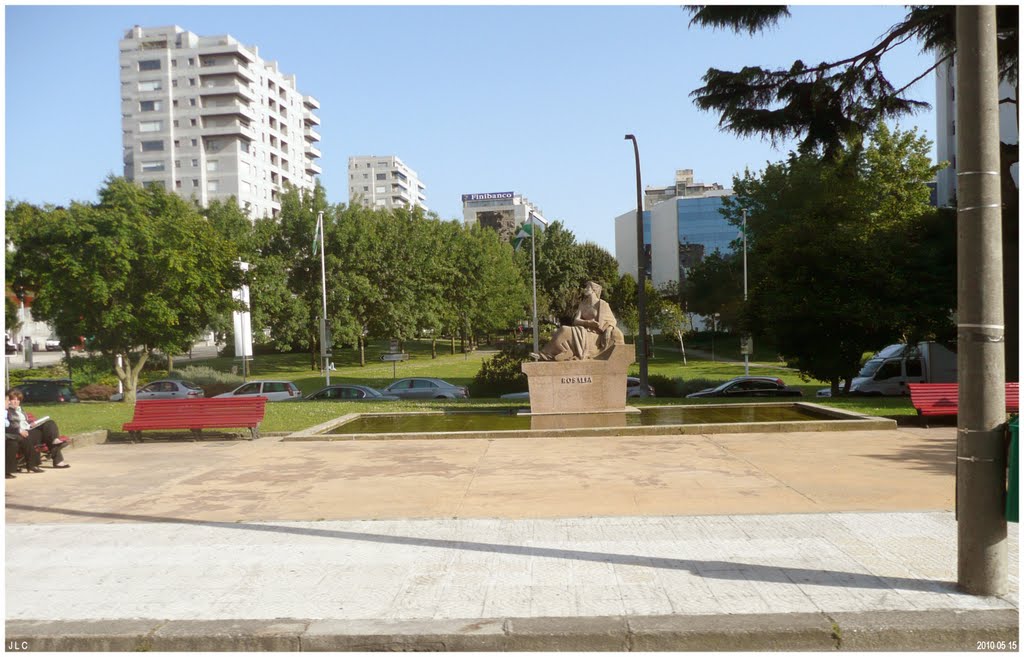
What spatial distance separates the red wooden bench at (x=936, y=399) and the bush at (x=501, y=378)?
59.3 ft

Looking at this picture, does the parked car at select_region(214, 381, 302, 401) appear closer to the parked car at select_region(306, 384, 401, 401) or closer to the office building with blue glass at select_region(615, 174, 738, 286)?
the parked car at select_region(306, 384, 401, 401)

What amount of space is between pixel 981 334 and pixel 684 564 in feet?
8.36

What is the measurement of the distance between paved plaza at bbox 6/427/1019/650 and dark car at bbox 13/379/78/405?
78.5ft

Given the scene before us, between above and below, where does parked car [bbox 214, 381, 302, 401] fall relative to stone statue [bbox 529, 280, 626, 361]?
below

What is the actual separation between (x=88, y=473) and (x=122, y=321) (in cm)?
1772

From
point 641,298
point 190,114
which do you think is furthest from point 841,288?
point 190,114

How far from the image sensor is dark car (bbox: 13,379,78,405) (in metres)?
32.4

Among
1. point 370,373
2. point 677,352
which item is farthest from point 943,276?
point 677,352

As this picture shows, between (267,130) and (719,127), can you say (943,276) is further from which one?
(267,130)

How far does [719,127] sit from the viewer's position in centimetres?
1780

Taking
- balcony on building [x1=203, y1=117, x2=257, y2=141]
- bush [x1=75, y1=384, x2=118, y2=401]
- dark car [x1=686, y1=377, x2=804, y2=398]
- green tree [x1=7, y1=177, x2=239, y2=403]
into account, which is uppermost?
balcony on building [x1=203, y1=117, x2=257, y2=141]

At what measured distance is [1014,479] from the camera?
5199 mm

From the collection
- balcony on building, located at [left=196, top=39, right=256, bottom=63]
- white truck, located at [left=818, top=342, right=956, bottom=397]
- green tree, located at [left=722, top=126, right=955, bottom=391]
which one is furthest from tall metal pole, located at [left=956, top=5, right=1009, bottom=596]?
balcony on building, located at [left=196, top=39, right=256, bottom=63]

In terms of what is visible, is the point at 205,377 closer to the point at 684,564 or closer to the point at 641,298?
the point at 641,298
